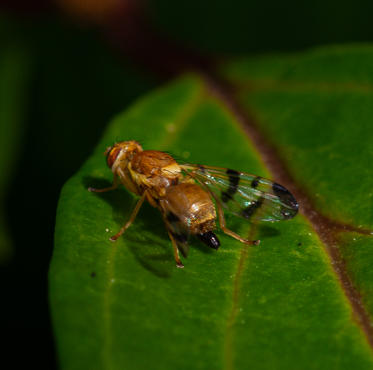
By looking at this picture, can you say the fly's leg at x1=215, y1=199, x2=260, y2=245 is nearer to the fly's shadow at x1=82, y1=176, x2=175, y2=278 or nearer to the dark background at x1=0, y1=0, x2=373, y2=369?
the fly's shadow at x1=82, y1=176, x2=175, y2=278

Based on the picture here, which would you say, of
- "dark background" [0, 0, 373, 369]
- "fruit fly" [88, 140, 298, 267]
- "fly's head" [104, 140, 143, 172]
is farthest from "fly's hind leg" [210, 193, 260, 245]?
"dark background" [0, 0, 373, 369]

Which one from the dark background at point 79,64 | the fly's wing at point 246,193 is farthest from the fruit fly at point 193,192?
the dark background at point 79,64

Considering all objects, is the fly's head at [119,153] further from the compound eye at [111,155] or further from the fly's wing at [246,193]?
the fly's wing at [246,193]

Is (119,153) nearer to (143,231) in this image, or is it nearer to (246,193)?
(143,231)

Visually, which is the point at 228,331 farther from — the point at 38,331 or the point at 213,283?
the point at 38,331

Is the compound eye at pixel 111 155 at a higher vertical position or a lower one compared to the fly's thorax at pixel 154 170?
higher

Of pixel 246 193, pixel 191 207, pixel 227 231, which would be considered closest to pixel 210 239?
pixel 227 231
